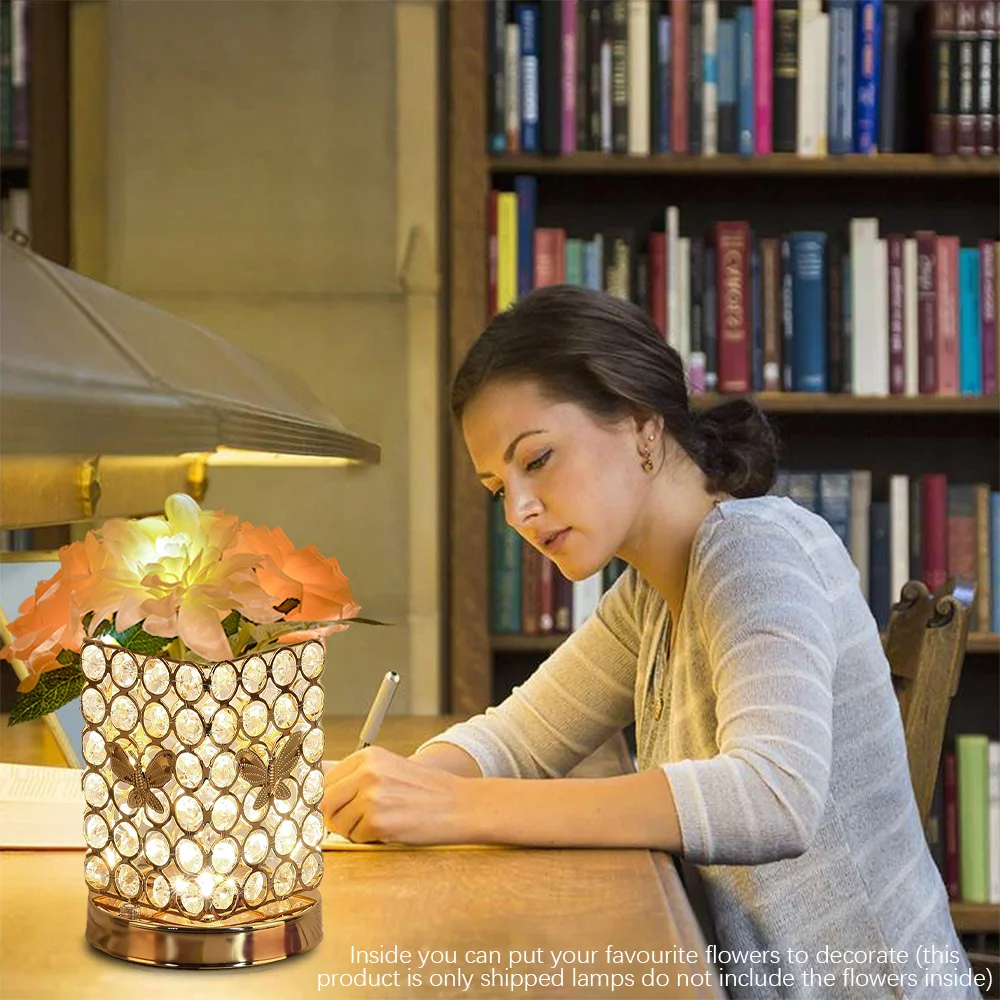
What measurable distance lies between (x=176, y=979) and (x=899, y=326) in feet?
6.29

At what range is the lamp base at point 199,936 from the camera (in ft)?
2.98

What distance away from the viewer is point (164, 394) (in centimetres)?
75

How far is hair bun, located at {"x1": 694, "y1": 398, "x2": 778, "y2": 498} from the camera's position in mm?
1444

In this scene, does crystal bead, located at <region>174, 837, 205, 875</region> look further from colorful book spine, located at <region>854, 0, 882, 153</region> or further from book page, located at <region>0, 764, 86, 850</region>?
colorful book spine, located at <region>854, 0, 882, 153</region>

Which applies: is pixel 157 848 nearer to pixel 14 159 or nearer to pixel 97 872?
pixel 97 872

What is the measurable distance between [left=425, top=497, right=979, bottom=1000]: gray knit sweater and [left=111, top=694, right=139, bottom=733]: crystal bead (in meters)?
0.42

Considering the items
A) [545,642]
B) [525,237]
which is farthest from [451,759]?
[525,237]

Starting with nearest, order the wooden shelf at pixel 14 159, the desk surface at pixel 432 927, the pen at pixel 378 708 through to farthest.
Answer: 1. the desk surface at pixel 432 927
2. the pen at pixel 378 708
3. the wooden shelf at pixel 14 159

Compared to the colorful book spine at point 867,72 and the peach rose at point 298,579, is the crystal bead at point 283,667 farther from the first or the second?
the colorful book spine at point 867,72

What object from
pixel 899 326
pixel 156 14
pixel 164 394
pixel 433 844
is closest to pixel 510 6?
pixel 156 14

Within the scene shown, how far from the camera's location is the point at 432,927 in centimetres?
96

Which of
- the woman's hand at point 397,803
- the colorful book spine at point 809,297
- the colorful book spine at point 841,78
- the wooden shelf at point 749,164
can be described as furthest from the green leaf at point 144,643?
the colorful book spine at point 841,78

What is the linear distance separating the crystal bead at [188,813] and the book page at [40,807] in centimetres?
30

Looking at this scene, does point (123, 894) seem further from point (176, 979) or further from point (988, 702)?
point (988, 702)
